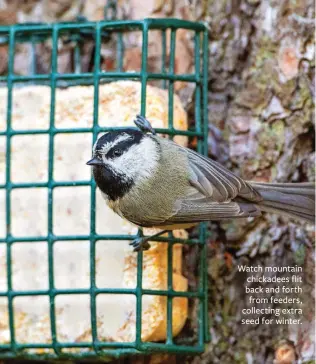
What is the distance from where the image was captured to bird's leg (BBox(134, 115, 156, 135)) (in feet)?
10.3

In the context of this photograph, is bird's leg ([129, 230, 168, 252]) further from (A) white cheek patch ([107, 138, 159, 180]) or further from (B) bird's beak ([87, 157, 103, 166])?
(B) bird's beak ([87, 157, 103, 166])

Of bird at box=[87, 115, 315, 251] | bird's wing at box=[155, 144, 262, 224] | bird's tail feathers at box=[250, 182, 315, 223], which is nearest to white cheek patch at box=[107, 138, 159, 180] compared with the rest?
bird at box=[87, 115, 315, 251]

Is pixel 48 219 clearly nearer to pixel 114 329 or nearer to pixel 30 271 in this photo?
pixel 30 271

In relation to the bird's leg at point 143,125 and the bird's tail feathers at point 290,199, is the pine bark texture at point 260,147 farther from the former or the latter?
the bird's leg at point 143,125

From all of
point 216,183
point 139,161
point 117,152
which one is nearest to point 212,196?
point 216,183

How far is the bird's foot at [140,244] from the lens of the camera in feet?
10.1

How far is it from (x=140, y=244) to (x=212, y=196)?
0.33 m

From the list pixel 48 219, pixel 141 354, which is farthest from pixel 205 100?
pixel 141 354

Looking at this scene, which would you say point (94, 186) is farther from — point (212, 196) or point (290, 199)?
point (290, 199)

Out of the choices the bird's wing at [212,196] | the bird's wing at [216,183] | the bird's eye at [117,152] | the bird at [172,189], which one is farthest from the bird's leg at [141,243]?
the bird's eye at [117,152]

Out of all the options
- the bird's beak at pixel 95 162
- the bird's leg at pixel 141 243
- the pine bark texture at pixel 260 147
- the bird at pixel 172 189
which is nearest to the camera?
the bird's beak at pixel 95 162

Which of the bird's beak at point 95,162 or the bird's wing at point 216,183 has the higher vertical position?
the bird's beak at point 95,162

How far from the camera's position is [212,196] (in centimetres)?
302

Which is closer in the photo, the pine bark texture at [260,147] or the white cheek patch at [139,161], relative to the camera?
the white cheek patch at [139,161]
